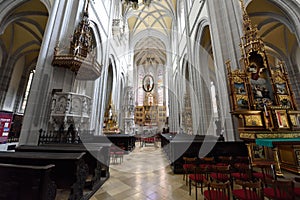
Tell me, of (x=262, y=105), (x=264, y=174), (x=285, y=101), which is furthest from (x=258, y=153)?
(x=285, y=101)

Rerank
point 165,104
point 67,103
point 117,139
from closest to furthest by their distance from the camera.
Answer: point 67,103 < point 117,139 < point 165,104

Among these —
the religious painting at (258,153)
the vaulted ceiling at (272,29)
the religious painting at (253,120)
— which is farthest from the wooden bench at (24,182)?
the vaulted ceiling at (272,29)

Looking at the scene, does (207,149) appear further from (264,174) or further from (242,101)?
(242,101)

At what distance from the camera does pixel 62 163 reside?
2451 mm

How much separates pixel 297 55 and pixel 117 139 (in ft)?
41.2

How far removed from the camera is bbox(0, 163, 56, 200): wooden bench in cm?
168

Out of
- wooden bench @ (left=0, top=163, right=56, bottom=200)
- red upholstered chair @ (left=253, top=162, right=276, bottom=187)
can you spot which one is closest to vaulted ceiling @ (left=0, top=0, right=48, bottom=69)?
wooden bench @ (left=0, top=163, right=56, bottom=200)

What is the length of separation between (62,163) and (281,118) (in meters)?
5.77

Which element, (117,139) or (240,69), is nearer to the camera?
(240,69)

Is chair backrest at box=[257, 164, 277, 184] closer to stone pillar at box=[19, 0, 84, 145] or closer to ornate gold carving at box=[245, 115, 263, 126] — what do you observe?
ornate gold carving at box=[245, 115, 263, 126]

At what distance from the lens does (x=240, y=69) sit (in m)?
4.95

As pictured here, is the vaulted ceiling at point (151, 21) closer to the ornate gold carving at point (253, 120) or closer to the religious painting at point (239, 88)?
the religious painting at point (239, 88)

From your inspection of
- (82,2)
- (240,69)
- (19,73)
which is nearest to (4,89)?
(19,73)

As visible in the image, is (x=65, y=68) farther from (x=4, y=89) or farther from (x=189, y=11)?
(x=189, y=11)
